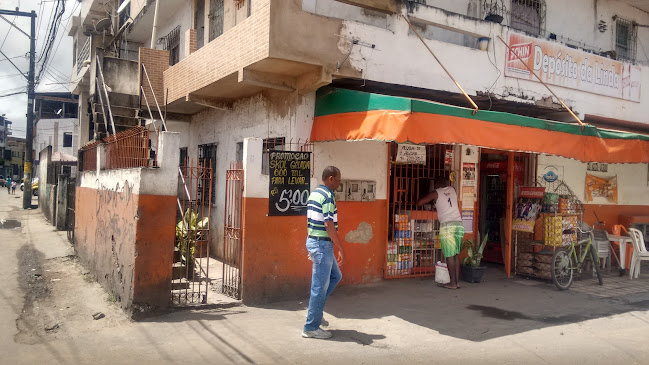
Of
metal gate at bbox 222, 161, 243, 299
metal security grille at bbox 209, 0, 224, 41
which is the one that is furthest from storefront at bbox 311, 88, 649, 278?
metal security grille at bbox 209, 0, 224, 41

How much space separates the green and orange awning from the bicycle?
5.33 ft

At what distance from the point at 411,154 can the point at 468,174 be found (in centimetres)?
151

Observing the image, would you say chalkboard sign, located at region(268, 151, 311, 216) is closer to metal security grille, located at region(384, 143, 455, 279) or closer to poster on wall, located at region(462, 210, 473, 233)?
metal security grille, located at region(384, 143, 455, 279)

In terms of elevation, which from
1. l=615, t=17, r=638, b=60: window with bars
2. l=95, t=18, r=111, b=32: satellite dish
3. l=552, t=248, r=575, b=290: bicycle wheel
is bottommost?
l=552, t=248, r=575, b=290: bicycle wheel

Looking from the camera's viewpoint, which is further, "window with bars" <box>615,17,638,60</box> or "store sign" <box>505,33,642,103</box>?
"window with bars" <box>615,17,638,60</box>

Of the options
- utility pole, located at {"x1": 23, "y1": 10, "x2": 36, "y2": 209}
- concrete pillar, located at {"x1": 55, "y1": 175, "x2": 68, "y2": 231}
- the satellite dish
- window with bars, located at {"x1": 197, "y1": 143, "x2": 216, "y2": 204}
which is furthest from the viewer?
utility pole, located at {"x1": 23, "y1": 10, "x2": 36, "y2": 209}

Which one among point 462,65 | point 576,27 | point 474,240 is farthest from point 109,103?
point 576,27

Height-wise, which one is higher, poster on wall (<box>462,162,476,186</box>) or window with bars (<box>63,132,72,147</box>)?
window with bars (<box>63,132,72,147</box>)

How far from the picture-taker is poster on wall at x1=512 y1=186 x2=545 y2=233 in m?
8.77

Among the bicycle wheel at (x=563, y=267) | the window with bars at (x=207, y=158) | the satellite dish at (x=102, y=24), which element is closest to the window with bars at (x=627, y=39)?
the bicycle wheel at (x=563, y=267)

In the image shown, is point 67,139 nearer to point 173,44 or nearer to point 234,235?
point 173,44

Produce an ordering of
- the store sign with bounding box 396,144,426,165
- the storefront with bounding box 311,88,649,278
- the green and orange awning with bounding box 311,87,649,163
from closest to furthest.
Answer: the green and orange awning with bounding box 311,87,649,163 → the storefront with bounding box 311,88,649,278 → the store sign with bounding box 396,144,426,165

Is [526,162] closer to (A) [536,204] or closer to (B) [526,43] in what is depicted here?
(A) [536,204]

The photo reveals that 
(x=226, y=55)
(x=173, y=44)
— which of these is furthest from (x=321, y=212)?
(x=173, y=44)
